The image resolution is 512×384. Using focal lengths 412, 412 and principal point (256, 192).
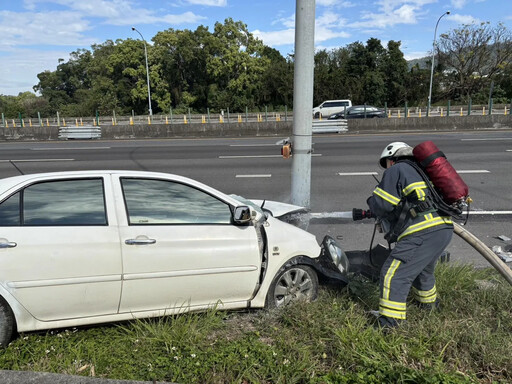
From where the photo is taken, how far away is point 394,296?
9.99 feet

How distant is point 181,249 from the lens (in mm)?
3160

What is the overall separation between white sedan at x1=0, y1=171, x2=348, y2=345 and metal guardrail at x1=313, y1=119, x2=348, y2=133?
20.5m

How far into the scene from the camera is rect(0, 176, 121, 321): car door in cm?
283

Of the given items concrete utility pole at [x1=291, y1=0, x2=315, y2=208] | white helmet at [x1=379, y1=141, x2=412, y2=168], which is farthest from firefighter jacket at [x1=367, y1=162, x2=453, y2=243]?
concrete utility pole at [x1=291, y1=0, x2=315, y2=208]

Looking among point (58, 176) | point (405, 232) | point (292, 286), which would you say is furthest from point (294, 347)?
point (58, 176)

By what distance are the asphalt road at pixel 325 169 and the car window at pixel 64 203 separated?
2.76m

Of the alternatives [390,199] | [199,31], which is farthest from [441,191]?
[199,31]

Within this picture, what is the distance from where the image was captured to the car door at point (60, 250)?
283 cm

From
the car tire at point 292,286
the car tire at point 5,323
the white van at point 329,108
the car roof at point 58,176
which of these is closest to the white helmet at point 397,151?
the car tire at point 292,286

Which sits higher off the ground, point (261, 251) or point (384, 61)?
point (384, 61)

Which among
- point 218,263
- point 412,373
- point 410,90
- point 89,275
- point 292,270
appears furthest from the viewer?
point 410,90

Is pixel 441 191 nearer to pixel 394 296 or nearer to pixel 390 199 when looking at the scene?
pixel 390 199

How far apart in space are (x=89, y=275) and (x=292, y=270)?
5.36 feet

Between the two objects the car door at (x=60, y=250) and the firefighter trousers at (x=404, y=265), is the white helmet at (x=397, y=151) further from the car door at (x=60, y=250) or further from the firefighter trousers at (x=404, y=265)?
the car door at (x=60, y=250)
